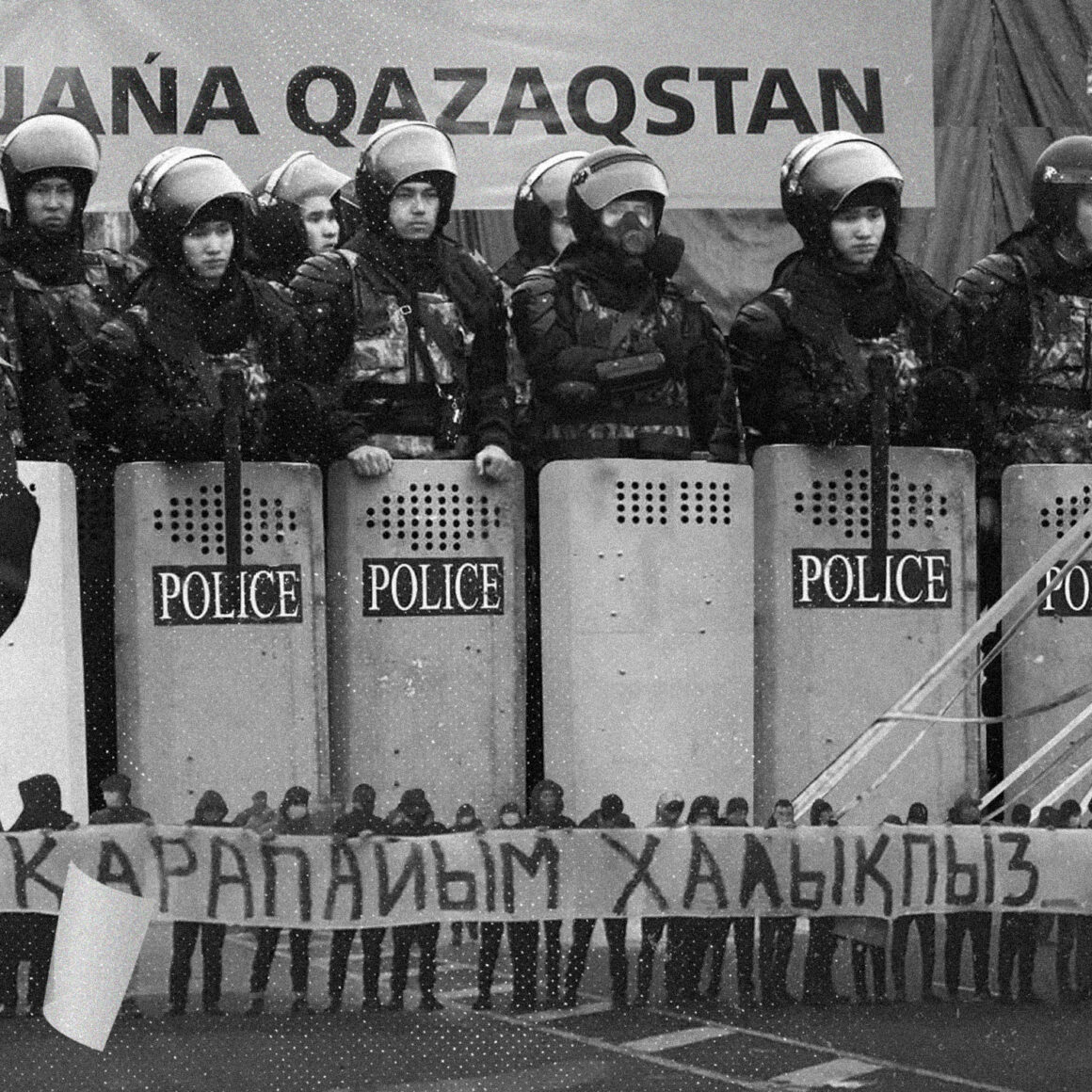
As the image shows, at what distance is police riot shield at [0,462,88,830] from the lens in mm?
5488

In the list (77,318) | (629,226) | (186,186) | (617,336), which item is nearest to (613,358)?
→ (617,336)

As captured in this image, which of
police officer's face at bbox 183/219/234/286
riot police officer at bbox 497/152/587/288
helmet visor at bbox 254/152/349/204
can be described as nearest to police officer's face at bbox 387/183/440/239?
police officer's face at bbox 183/219/234/286

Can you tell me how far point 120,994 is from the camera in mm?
4711

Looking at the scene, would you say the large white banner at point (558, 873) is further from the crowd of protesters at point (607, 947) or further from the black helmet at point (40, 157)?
the black helmet at point (40, 157)

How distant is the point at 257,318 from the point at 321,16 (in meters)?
2.43

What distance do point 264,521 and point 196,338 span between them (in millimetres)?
500

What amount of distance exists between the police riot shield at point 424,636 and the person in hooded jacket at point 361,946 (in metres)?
0.78

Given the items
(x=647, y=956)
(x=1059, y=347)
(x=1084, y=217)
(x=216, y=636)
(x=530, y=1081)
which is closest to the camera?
(x=530, y=1081)

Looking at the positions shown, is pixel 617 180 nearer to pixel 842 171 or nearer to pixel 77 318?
pixel 842 171

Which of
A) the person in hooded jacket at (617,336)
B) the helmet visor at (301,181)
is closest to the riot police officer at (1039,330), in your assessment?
the person in hooded jacket at (617,336)

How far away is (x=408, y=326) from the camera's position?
626cm

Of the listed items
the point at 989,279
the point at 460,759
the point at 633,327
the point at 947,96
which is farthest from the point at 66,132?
the point at 947,96

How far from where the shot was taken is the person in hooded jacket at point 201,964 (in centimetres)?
484

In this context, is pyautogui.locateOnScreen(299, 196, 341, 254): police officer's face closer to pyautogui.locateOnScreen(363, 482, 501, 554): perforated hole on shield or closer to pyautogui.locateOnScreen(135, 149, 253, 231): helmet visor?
pyautogui.locateOnScreen(135, 149, 253, 231): helmet visor
